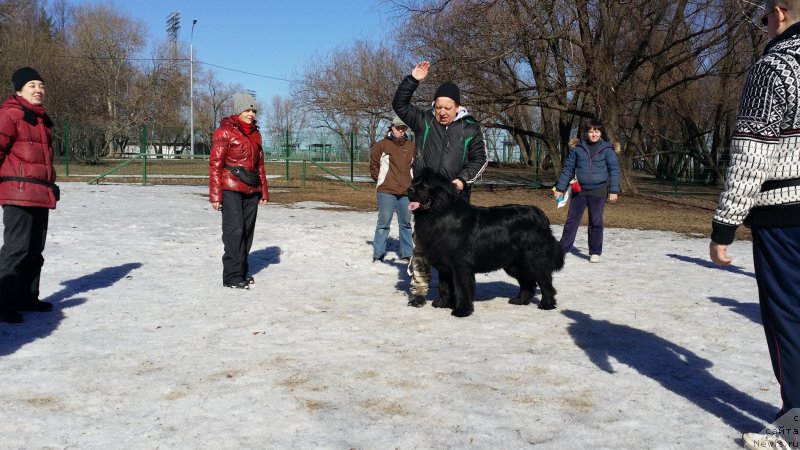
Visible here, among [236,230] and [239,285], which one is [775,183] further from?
[239,285]

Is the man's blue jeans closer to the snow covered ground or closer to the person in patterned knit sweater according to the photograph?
the snow covered ground

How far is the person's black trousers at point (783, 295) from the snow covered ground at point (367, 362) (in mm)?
486

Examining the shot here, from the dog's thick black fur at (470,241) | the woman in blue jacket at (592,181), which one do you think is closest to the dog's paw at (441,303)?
the dog's thick black fur at (470,241)

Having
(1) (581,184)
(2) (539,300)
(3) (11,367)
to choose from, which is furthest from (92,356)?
(1) (581,184)

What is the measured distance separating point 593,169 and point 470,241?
11.3ft

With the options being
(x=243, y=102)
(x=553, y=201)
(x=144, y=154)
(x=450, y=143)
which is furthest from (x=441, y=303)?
(x=144, y=154)

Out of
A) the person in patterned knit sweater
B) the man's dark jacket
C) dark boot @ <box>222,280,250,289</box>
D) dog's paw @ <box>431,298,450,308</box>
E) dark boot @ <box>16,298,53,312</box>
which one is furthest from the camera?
dark boot @ <box>222,280,250,289</box>

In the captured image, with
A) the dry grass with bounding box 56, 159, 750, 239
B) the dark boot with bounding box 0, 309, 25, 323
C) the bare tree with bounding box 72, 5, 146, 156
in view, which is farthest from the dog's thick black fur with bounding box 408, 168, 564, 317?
the bare tree with bounding box 72, 5, 146, 156

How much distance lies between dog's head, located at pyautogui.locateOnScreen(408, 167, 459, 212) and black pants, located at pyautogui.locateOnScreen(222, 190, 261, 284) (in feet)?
6.29

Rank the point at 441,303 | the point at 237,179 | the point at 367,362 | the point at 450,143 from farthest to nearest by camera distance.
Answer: the point at 237,179, the point at 441,303, the point at 450,143, the point at 367,362

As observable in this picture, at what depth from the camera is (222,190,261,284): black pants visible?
608 centimetres

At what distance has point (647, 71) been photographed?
2572cm

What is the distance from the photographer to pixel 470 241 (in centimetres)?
521

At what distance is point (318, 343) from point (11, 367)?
1856 millimetres
